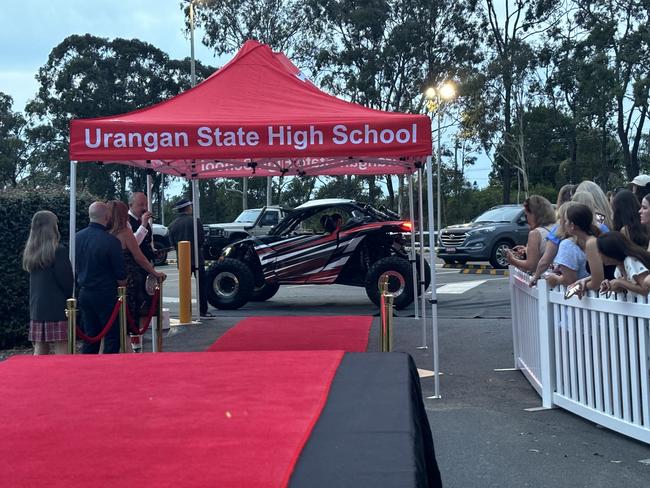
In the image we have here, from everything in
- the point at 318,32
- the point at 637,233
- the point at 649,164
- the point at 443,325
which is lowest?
the point at 443,325

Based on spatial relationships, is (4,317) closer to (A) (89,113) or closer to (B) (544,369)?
(B) (544,369)

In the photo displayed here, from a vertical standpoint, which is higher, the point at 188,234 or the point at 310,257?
the point at 188,234

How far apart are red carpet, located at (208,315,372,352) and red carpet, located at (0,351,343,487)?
5.00 m

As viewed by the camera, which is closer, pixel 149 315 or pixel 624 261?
pixel 624 261

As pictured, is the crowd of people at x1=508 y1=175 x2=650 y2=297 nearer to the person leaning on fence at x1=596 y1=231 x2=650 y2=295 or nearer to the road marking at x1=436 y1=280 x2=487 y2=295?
the person leaning on fence at x1=596 y1=231 x2=650 y2=295

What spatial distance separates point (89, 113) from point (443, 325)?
37.6m

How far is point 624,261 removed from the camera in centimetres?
573

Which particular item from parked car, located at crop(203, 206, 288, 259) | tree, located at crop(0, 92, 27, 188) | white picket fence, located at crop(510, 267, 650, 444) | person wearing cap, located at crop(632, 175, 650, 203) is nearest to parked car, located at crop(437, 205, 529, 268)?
parked car, located at crop(203, 206, 288, 259)

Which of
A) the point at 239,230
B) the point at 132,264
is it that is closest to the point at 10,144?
the point at 239,230

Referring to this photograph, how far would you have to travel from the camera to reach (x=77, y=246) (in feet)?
27.1

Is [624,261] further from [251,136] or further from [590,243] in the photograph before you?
[251,136]

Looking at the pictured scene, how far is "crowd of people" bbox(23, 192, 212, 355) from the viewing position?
25.4 feet

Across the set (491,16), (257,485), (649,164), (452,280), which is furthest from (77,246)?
(649,164)

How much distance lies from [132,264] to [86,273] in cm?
115
